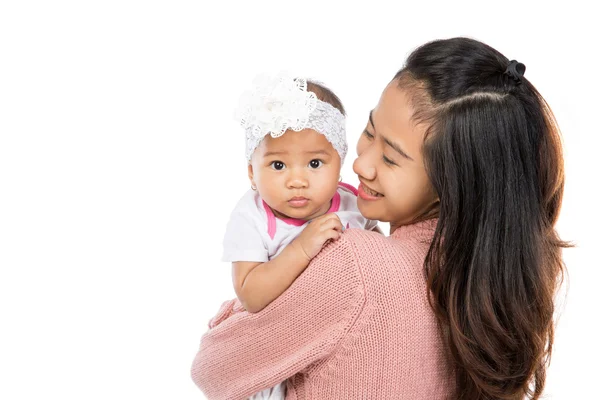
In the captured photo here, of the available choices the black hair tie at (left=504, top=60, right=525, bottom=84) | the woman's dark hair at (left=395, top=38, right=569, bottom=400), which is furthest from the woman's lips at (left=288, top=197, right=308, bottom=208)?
the black hair tie at (left=504, top=60, right=525, bottom=84)

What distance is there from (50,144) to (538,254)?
3.42 m

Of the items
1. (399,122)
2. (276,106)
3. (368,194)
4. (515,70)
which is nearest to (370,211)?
(368,194)

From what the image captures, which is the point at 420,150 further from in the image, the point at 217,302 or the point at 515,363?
the point at 217,302

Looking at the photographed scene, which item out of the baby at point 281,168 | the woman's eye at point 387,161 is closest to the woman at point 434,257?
the woman's eye at point 387,161

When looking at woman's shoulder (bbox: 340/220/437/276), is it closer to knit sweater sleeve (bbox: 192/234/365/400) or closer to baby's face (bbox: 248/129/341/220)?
knit sweater sleeve (bbox: 192/234/365/400)

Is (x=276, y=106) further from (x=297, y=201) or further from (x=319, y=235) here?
(x=319, y=235)

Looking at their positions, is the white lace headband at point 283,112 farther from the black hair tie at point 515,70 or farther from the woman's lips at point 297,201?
the black hair tie at point 515,70

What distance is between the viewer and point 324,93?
245cm

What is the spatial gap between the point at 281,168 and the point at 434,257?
1.77 feet

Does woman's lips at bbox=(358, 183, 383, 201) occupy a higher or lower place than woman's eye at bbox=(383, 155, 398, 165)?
lower

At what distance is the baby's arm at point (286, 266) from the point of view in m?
2.07

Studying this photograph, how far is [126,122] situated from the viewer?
474 cm

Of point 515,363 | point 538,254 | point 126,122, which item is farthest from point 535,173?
point 126,122

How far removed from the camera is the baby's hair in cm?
243
